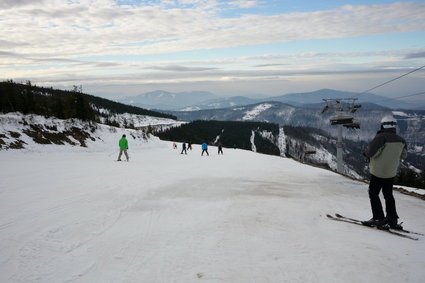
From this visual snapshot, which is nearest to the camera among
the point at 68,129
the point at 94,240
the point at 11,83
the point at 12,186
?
the point at 94,240

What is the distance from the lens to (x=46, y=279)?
338cm

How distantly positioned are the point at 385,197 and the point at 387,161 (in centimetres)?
75

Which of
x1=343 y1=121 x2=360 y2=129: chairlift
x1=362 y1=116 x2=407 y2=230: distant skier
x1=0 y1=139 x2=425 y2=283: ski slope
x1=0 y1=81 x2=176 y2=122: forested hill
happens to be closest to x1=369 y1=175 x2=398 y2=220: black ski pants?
x1=362 y1=116 x2=407 y2=230: distant skier

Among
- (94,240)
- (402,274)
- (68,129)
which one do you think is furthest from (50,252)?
(68,129)

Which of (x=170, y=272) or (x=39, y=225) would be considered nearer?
(x=170, y=272)

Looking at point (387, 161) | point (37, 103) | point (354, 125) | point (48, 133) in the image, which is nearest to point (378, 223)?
point (387, 161)

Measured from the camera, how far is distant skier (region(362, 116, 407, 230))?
5598 millimetres

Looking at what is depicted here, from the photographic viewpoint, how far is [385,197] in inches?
228

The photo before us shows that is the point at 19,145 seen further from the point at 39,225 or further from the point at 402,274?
the point at 402,274

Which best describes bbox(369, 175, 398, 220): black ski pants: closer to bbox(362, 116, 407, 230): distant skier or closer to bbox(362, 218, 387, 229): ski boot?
bbox(362, 116, 407, 230): distant skier

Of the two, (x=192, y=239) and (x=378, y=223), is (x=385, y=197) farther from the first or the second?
(x=192, y=239)

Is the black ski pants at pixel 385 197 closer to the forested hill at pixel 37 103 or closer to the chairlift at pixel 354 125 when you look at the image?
the forested hill at pixel 37 103

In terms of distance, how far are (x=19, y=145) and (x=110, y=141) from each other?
12.4 meters

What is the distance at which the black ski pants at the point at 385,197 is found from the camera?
5660 millimetres
